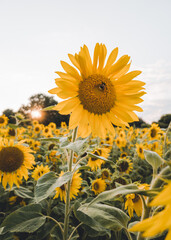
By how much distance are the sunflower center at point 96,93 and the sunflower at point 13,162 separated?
1365 millimetres

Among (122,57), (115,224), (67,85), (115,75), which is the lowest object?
(115,224)

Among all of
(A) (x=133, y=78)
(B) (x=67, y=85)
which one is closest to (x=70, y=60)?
(B) (x=67, y=85)

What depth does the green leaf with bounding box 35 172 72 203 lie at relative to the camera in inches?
47.5

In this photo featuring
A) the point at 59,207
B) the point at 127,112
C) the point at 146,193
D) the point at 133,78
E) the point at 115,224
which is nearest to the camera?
the point at 146,193

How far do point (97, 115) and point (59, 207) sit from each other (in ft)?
5.18

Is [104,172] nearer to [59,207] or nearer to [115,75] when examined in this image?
[59,207]

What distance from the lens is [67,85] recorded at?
143 centimetres

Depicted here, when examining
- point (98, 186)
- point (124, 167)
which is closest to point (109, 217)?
point (98, 186)

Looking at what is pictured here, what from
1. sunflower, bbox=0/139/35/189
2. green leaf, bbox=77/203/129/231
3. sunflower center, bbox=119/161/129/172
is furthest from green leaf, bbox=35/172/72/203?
sunflower center, bbox=119/161/129/172

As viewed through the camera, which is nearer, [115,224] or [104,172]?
[115,224]

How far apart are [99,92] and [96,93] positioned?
0.04 meters

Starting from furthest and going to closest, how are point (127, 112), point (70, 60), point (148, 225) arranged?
point (127, 112)
point (70, 60)
point (148, 225)

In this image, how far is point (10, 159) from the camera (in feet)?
7.82

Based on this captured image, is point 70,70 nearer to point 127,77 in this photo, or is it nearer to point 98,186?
point 127,77
